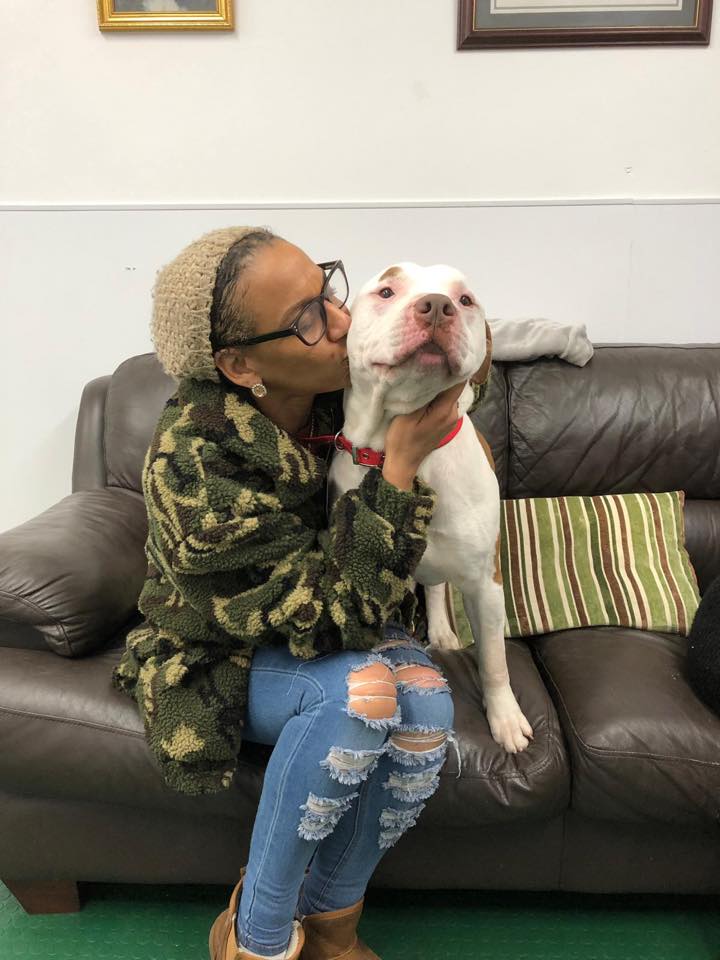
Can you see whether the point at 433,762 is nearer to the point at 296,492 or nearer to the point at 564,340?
the point at 296,492

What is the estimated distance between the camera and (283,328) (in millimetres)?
997

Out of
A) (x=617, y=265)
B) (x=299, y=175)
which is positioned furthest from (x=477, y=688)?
(x=299, y=175)

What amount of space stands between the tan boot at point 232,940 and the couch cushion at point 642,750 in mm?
493

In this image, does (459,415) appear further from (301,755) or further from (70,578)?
(70,578)

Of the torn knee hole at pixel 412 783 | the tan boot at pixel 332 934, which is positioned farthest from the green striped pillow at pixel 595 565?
the tan boot at pixel 332 934

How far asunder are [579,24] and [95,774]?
2030mm

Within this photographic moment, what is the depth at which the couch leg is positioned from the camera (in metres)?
1.36

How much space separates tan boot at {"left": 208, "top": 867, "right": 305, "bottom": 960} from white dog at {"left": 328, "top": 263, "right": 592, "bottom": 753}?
0.43 metres

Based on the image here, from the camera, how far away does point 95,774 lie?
118 centimetres

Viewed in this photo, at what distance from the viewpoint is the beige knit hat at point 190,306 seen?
0.96 metres

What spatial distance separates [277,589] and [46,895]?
880 mm

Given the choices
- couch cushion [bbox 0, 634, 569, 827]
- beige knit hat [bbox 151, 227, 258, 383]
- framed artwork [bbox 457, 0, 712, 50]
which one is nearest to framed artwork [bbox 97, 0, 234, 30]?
framed artwork [bbox 457, 0, 712, 50]

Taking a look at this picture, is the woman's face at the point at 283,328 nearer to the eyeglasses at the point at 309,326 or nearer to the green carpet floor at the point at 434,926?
the eyeglasses at the point at 309,326

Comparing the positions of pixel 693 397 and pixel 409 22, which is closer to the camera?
pixel 693 397
